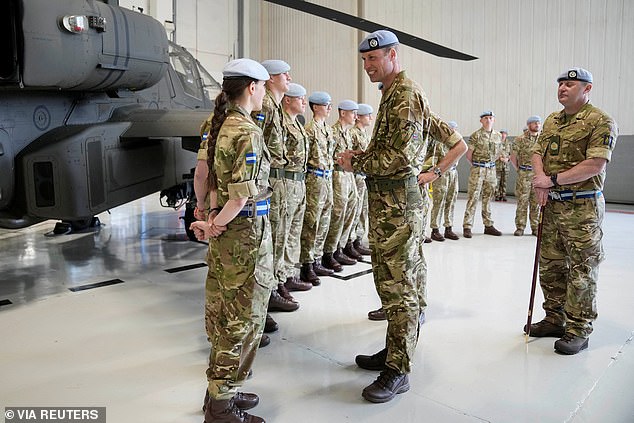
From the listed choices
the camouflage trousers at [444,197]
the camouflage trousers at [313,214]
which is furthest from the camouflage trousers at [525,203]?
the camouflage trousers at [313,214]

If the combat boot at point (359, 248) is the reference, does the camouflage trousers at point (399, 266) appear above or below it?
above

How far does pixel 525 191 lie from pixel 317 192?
4.13m

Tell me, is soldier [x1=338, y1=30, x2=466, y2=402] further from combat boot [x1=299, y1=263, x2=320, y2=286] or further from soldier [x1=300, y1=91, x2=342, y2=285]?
combat boot [x1=299, y1=263, x2=320, y2=286]

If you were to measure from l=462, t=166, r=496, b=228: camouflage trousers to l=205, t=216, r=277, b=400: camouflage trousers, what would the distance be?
227 inches

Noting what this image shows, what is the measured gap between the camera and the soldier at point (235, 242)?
237 centimetres

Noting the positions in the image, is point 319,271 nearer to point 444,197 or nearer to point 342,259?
point 342,259

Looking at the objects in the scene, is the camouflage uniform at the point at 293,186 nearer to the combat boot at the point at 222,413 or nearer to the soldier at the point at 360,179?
the soldier at the point at 360,179

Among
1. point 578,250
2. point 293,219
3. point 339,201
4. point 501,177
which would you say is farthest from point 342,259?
point 501,177

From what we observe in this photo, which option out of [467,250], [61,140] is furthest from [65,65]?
[467,250]

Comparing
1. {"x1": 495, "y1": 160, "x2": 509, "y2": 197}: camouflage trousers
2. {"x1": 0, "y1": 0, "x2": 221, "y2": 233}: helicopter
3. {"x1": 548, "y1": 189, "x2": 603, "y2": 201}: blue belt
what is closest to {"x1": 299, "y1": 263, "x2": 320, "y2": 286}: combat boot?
{"x1": 0, "y1": 0, "x2": 221, "y2": 233}: helicopter

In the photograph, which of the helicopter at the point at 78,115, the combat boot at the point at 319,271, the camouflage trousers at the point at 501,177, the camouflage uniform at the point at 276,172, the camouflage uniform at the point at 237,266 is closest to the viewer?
the camouflage uniform at the point at 237,266

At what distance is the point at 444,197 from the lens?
295 inches

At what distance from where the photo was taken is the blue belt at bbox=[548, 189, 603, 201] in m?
3.41

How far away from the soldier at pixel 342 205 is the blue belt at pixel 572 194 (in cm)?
233
